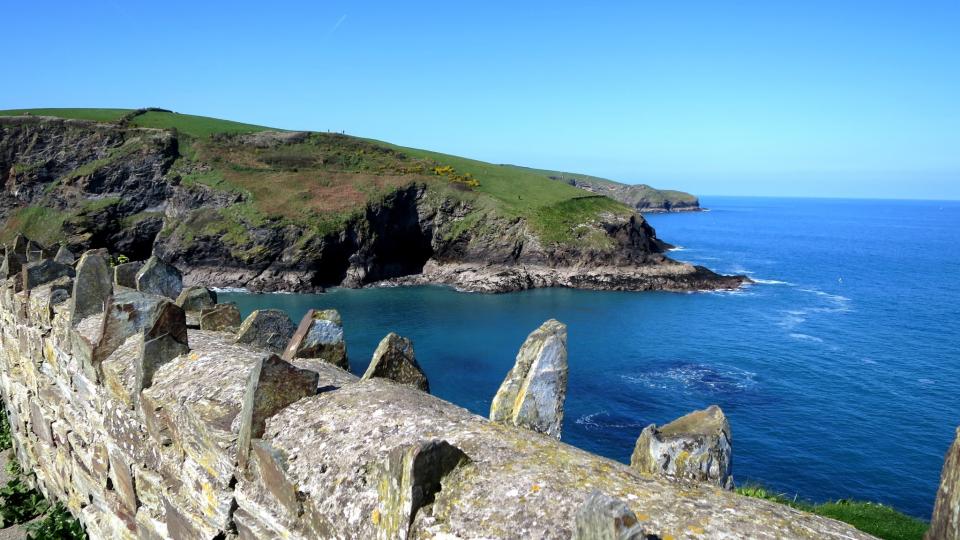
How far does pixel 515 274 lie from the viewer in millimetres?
89062

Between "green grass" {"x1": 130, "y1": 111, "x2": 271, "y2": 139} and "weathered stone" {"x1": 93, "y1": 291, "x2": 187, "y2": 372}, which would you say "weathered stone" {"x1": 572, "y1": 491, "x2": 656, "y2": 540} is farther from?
"green grass" {"x1": 130, "y1": 111, "x2": 271, "y2": 139}

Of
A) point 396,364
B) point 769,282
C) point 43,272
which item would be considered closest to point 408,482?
point 396,364

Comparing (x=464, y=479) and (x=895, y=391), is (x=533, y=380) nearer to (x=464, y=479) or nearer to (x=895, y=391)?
(x=464, y=479)

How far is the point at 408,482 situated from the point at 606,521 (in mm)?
1807

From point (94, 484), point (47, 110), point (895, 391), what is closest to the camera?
point (94, 484)

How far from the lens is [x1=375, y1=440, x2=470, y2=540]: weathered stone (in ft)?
15.2

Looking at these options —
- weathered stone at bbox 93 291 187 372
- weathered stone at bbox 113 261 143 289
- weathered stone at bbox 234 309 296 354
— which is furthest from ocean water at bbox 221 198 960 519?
weathered stone at bbox 93 291 187 372

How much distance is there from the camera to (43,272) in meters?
13.6

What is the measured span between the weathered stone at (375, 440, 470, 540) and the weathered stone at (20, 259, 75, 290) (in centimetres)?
1232

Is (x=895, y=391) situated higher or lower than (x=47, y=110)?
lower

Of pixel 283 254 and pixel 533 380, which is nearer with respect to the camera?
pixel 533 380

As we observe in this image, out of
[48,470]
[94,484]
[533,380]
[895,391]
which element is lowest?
[895,391]

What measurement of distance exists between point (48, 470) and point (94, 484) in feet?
17.9

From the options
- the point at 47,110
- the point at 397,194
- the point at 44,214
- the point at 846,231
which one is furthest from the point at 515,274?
the point at 846,231
